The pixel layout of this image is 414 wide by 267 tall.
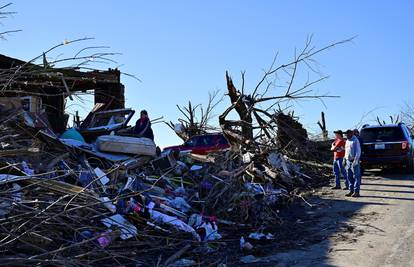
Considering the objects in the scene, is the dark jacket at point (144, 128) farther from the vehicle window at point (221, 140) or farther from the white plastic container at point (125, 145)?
the vehicle window at point (221, 140)

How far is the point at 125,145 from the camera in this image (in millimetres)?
10953

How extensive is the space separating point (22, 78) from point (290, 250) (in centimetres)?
451

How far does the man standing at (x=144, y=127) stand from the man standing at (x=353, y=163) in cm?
492

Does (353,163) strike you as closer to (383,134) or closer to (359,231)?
(359,231)

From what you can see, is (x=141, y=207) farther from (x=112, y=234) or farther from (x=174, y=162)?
(x=174, y=162)

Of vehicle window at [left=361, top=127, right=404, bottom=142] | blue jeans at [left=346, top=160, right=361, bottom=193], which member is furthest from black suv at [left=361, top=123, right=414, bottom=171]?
blue jeans at [left=346, top=160, right=361, bottom=193]

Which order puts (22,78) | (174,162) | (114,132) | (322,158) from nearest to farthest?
1. (22,78)
2. (174,162)
3. (114,132)
4. (322,158)

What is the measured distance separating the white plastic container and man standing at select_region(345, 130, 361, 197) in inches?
188

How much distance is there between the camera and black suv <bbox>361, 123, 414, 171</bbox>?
50.5 feet

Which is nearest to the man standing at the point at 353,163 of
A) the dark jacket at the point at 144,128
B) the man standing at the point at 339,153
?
the man standing at the point at 339,153

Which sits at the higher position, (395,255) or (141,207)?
(141,207)

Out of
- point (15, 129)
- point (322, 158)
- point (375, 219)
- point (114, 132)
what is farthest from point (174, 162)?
point (322, 158)

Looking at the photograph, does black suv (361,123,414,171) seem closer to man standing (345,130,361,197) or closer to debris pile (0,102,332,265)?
debris pile (0,102,332,265)

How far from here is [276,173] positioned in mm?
13016
